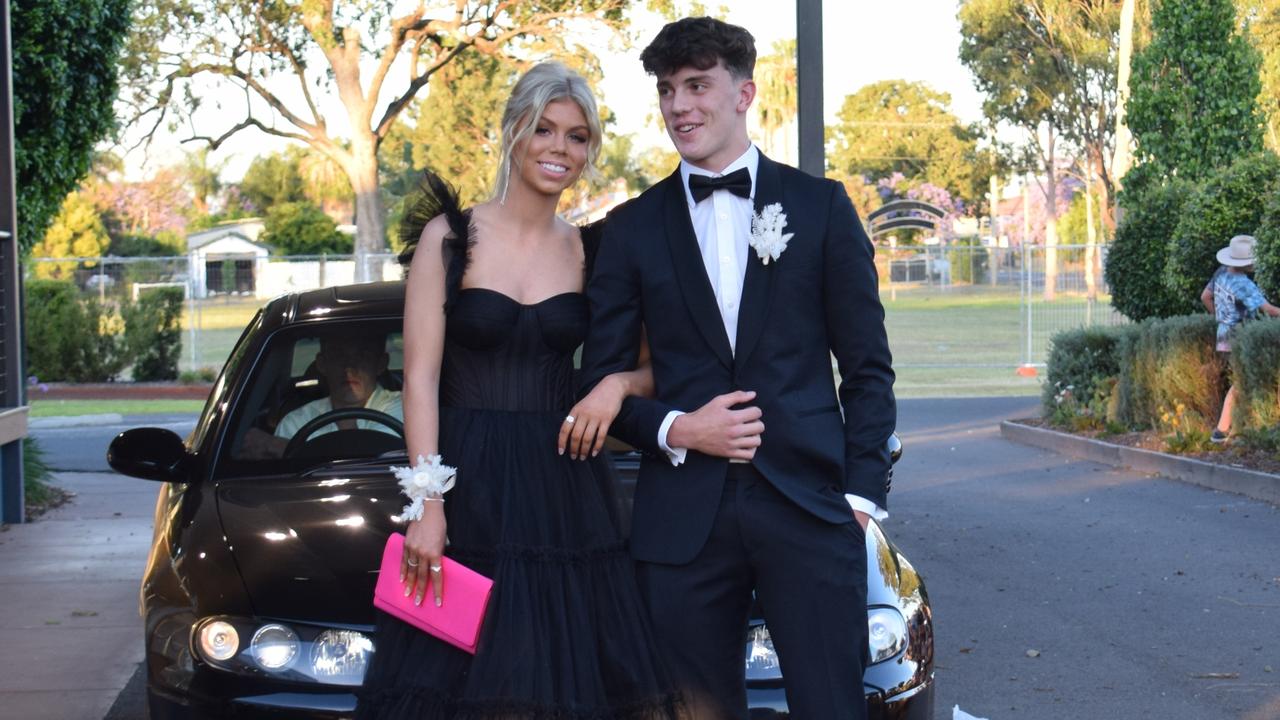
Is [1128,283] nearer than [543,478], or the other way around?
[543,478]

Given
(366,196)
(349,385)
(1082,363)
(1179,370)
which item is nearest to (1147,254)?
(1082,363)

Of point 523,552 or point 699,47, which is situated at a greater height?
point 699,47

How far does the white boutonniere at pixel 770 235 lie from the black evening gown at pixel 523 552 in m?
0.54

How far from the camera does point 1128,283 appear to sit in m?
16.3

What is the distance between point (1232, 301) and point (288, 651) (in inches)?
423

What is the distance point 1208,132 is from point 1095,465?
5.76 meters

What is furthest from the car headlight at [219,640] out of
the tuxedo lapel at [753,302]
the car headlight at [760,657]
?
the tuxedo lapel at [753,302]

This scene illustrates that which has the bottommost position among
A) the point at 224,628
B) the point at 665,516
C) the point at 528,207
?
the point at 224,628

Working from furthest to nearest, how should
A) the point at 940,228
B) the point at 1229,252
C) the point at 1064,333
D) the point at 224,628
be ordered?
the point at 940,228
the point at 1064,333
the point at 1229,252
the point at 224,628

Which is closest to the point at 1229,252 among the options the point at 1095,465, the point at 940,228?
the point at 1095,465

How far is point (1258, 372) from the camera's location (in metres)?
11.4

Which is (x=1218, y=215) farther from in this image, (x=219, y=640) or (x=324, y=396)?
(x=219, y=640)

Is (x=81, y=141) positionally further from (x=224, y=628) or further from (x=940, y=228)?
(x=940, y=228)

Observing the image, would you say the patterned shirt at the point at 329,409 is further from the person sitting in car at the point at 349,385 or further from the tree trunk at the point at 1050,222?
the tree trunk at the point at 1050,222
